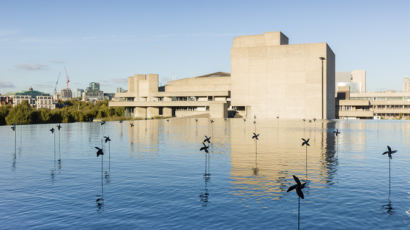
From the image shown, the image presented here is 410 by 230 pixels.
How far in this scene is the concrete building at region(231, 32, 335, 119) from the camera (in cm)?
18662

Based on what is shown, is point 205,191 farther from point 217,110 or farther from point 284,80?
point 284,80

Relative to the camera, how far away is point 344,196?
28.3m

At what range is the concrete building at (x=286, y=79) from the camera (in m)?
187

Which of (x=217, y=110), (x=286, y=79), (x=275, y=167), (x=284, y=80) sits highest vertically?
(x=286, y=79)

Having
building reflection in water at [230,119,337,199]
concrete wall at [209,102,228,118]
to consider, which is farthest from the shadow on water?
concrete wall at [209,102,228,118]

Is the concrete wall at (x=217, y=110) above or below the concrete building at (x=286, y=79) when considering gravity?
below

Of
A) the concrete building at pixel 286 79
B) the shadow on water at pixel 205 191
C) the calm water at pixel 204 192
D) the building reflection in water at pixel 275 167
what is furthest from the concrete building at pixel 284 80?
the shadow on water at pixel 205 191

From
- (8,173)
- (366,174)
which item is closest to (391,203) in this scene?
(366,174)

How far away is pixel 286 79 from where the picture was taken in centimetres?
19200

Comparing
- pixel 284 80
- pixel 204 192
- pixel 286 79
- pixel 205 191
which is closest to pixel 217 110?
pixel 284 80

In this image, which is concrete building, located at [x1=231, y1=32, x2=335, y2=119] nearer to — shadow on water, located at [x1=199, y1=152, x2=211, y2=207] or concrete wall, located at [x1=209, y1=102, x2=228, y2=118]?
concrete wall, located at [x1=209, y1=102, x2=228, y2=118]

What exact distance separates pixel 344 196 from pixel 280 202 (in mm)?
5544

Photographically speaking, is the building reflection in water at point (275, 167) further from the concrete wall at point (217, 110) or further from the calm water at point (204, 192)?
the concrete wall at point (217, 110)

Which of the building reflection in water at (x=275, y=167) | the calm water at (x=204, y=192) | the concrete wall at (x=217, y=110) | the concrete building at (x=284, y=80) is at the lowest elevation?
the calm water at (x=204, y=192)
